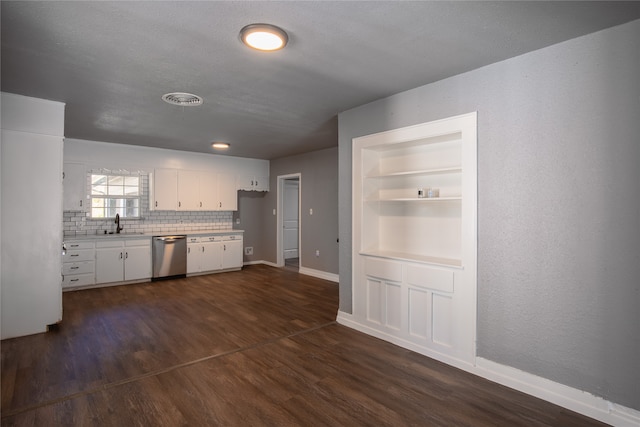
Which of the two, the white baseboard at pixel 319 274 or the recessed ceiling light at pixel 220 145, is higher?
the recessed ceiling light at pixel 220 145

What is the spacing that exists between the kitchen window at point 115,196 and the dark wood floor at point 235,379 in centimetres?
238

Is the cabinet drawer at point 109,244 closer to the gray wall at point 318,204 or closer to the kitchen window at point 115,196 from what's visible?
the kitchen window at point 115,196

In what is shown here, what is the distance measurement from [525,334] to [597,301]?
51 cm

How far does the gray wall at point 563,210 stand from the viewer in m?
2.02

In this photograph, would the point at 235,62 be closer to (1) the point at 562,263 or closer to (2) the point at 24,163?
(2) the point at 24,163

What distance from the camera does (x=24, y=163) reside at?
334 cm

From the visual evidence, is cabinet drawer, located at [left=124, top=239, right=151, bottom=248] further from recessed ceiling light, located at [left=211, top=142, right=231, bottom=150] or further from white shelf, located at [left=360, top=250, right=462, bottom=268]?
white shelf, located at [left=360, top=250, right=462, bottom=268]

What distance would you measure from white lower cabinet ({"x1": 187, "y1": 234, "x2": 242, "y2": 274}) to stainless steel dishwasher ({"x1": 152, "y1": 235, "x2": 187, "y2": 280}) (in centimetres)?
11

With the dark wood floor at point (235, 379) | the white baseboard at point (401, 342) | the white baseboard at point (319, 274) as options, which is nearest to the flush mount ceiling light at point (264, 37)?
the dark wood floor at point (235, 379)

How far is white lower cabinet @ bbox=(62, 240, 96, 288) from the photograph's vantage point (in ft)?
16.7

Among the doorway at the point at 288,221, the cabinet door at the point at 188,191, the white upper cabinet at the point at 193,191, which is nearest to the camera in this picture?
the white upper cabinet at the point at 193,191

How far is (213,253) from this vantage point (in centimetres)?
651

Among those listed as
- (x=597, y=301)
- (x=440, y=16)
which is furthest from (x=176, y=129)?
(x=597, y=301)

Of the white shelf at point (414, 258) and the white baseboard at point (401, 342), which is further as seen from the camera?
the white shelf at point (414, 258)
